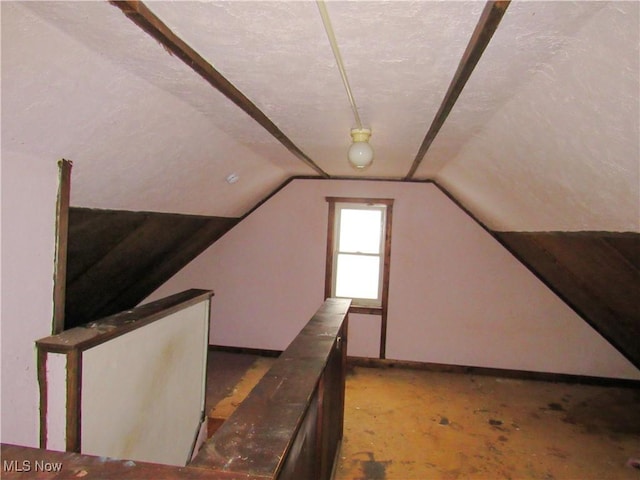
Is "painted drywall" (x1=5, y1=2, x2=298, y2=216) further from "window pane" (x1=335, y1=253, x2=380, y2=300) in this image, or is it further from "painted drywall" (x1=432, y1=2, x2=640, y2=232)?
"window pane" (x1=335, y1=253, x2=380, y2=300)

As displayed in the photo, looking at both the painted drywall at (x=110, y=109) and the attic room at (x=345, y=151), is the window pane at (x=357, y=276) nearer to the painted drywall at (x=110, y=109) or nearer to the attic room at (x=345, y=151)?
the attic room at (x=345, y=151)

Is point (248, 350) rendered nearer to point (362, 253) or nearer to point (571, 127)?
point (362, 253)

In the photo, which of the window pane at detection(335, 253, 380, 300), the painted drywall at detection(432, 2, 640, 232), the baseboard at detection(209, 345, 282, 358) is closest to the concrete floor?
the baseboard at detection(209, 345, 282, 358)

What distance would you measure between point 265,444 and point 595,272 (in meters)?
2.78

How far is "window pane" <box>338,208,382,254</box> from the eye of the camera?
15.5ft

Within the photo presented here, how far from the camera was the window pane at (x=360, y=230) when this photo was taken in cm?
472

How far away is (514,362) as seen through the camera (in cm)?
442

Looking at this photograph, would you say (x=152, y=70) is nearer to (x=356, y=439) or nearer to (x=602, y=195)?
(x=602, y=195)

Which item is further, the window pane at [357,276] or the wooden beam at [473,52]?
the window pane at [357,276]

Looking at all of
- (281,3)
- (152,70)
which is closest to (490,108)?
(281,3)

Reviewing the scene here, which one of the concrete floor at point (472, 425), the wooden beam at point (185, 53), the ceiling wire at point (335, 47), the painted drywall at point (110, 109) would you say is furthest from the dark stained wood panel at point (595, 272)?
the painted drywall at point (110, 109)

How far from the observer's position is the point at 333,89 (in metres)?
1.69

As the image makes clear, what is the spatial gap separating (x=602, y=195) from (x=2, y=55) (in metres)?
2.17

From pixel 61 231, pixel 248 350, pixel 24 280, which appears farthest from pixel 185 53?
pixel 248 350
